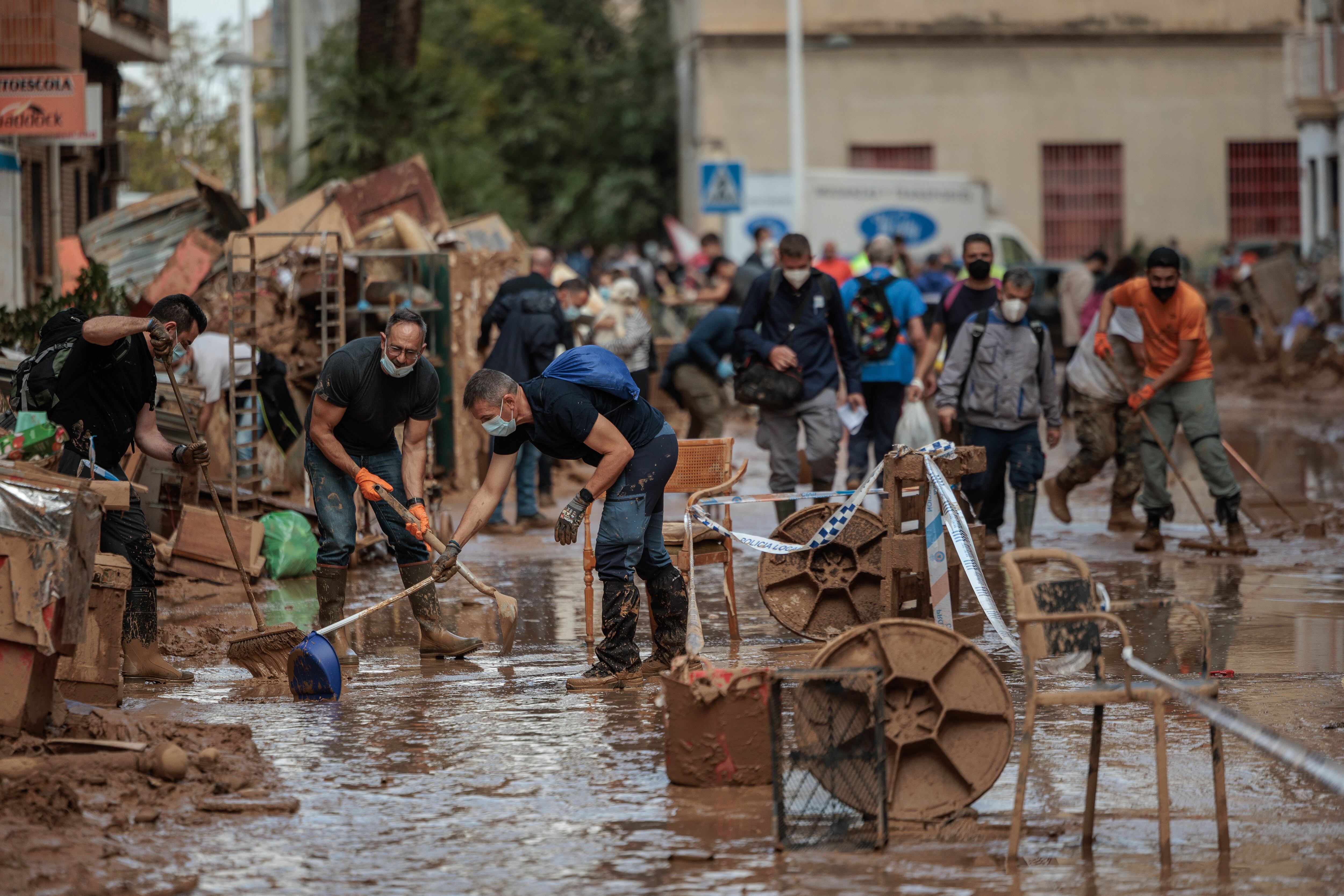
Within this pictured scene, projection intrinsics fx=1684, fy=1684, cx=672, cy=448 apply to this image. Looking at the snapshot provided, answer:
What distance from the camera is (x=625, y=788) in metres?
5.82

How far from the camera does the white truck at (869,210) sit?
94.2 feet

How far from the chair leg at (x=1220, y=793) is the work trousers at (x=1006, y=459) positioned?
16.9 ft

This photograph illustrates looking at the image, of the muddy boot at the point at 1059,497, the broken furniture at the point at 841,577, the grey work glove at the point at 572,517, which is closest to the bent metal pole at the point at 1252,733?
the broken furniture at the point at 841,577

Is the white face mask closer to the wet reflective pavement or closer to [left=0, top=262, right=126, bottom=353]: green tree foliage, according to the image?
the wet reflective pavement

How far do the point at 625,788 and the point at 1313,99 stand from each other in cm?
2625

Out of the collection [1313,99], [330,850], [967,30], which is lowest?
[330,850]

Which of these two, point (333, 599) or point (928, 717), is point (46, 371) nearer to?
point (333, 599)

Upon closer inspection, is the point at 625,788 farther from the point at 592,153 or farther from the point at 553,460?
the point at 592,153

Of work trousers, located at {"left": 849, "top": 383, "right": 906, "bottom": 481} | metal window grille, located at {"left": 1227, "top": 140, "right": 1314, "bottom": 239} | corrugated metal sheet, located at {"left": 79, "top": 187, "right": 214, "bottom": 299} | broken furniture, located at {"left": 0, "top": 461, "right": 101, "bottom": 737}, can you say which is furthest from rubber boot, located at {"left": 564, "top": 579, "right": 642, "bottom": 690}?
metal window grille, located at {"left": 1227, "top": 140, "right": 1314, "bottom": 239}

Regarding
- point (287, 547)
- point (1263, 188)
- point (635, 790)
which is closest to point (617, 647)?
point (635, 790)

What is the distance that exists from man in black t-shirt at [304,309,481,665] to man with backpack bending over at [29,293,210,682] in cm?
59

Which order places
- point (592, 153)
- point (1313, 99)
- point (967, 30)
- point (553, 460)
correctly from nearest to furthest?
1. point (553, 460)
2. point (1313, 99)
3. point (967, 30)
4. point (592, 153)

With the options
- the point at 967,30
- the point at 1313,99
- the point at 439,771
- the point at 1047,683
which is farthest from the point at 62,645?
the point at 967,30

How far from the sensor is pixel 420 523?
25.6ft
